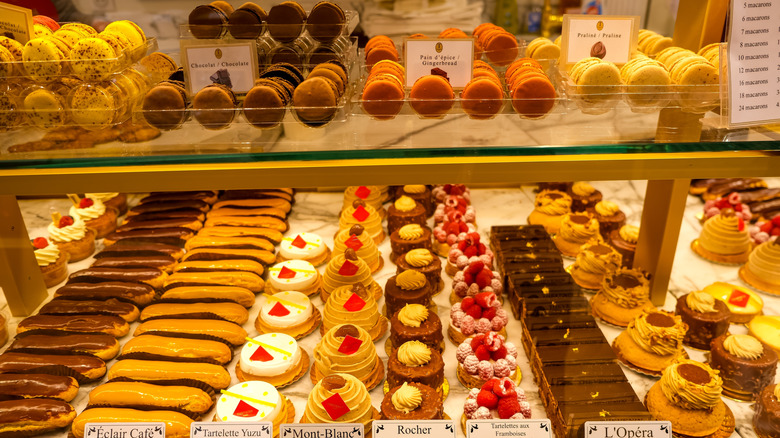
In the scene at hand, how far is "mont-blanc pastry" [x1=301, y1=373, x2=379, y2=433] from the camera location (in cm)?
240

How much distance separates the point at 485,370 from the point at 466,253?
86 cm

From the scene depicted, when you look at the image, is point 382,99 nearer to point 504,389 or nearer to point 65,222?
point 504,389

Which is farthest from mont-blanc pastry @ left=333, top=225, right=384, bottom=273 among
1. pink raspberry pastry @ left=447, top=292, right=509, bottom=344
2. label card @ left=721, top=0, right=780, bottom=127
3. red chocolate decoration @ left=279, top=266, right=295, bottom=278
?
label card @ left=721, top=0, right=780, bottom=127

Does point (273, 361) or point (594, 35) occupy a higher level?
point (594, 35)

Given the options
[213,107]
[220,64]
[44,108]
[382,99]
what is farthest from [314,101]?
[44,108]

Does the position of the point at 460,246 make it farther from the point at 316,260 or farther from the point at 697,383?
the point at 697,383

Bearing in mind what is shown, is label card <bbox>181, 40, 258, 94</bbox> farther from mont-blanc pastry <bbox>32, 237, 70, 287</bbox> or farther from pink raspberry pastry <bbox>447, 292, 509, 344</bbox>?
mont-blanc pastry <bbox>32, 237, 70, 287</bbox>

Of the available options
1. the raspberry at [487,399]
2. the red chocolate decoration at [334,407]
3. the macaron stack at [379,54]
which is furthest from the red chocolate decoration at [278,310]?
the macaron stack at [379,54]

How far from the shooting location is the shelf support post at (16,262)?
3082mm

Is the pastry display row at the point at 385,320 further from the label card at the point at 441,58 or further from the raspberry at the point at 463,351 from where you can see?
the label card at the point at 441,58

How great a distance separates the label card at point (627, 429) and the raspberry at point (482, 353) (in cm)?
64

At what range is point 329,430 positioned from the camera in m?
2.04

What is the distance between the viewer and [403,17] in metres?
3.69

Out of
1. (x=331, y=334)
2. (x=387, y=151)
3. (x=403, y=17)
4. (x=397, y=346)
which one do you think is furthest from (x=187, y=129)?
(x=403, y=17)
